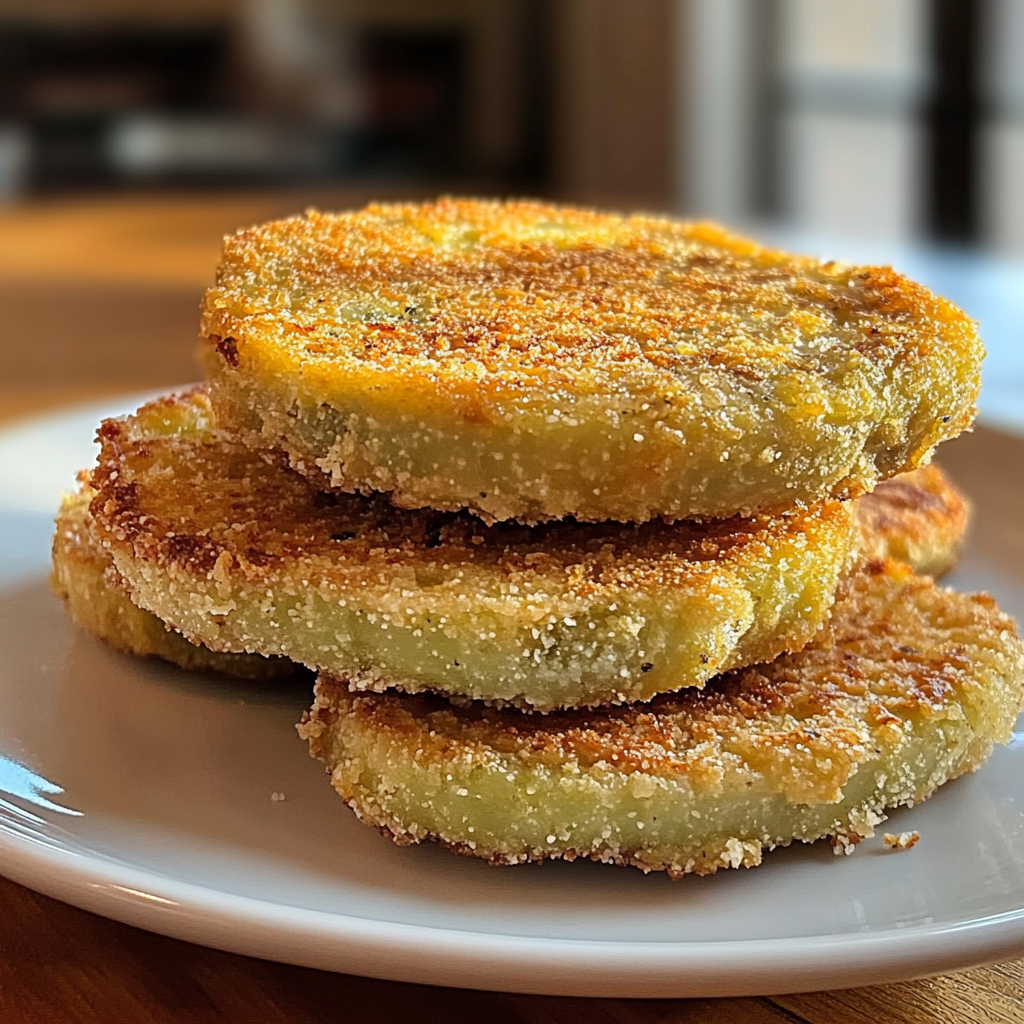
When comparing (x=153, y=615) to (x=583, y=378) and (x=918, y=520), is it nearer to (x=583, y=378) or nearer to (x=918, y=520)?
(x=583, y=378)

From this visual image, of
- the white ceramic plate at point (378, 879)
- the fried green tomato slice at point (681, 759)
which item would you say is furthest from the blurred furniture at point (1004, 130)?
the white ceramic plate at point (378, 879)

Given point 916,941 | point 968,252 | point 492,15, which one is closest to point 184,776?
point 916,941

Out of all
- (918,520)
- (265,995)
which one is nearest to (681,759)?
(265,995)

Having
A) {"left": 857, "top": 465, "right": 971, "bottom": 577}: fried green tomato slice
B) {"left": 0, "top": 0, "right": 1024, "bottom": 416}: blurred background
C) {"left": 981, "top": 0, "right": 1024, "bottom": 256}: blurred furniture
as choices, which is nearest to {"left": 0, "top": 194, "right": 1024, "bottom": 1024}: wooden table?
{"left": 857, "top": 465, "right": 971, "bottom": 577}: fried green tomato slice

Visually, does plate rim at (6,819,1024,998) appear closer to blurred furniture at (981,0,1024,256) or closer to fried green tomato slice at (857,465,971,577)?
fried green tomato slice at (857,465,971,577)

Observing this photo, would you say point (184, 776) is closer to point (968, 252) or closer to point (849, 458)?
point (849, 458)
